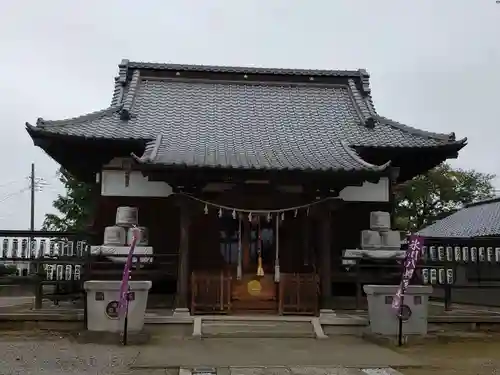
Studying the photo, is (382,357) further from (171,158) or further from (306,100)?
(306,100)

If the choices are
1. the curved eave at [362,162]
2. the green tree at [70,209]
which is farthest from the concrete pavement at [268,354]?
the green tree at [70,209]

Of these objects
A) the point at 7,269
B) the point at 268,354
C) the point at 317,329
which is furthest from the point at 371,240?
the point at 7,269

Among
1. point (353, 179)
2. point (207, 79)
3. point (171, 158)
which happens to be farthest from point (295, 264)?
point (207, 79)

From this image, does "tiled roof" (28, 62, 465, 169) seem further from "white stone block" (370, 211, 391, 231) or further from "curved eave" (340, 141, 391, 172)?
"white stone block" (370, 211, 391, 231)

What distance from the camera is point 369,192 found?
14.8 meters

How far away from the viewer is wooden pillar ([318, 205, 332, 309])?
12.7m

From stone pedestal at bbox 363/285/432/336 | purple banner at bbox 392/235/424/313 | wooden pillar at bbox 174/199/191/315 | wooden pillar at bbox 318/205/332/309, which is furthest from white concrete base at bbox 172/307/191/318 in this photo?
purple banner at bbox 392/235/424/313

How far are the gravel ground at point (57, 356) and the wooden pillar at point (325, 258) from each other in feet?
15.2

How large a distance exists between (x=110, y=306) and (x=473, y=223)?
62.7ft

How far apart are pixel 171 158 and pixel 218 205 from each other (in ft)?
4.83

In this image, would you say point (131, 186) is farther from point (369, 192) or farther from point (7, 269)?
point (369, 192)

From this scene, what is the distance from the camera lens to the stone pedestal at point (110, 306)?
10.8 metres

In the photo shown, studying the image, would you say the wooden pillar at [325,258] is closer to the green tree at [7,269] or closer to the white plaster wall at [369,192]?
the white plaster wall at [369,192]

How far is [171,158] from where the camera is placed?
495 inches
